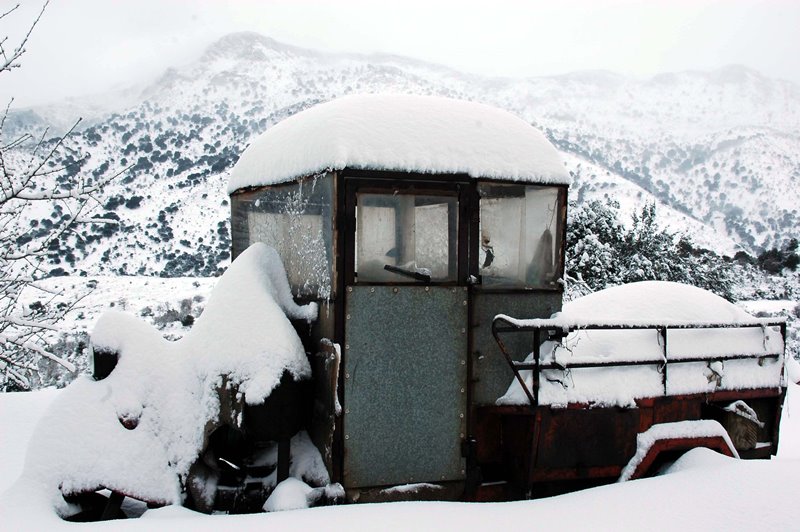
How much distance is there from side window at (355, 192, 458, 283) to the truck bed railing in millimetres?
572

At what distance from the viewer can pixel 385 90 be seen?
71.7m

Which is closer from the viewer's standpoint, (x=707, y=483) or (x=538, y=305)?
(x=707, y=483)

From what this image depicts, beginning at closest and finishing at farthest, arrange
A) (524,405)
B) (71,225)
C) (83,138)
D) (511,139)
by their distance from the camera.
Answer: (524,405) < (511,139) < (71,225) < (83,138)

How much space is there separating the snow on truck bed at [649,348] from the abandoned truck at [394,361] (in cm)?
2

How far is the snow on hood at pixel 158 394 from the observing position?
4.17 metres

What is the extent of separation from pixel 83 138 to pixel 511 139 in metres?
49.1

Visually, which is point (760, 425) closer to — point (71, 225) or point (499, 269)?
point (499, 269)

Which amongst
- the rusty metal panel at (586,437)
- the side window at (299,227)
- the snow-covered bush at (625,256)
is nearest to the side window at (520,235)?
the rusty metal panel at (586,437)

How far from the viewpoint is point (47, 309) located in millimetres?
6602

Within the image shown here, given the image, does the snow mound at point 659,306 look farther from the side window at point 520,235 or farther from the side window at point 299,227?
the side window at point 299,227

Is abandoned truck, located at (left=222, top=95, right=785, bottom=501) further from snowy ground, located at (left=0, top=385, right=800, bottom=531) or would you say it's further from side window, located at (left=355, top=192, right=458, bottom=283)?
snowy ground, located at (left=0, top=385, right=800, bottom=531)

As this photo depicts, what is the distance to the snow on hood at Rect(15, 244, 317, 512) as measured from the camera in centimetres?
417

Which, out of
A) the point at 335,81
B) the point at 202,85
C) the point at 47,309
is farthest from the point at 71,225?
the point at 335,81

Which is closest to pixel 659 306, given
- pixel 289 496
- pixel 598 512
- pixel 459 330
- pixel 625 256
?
pixel 459 330
